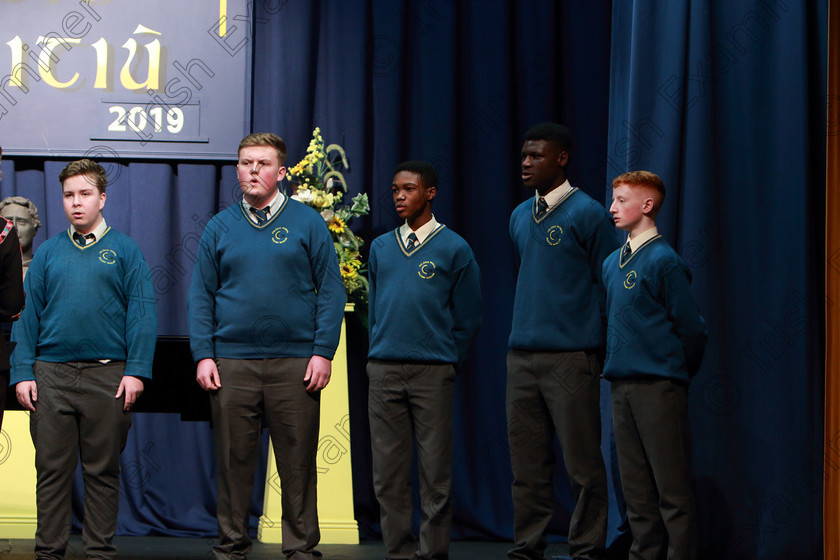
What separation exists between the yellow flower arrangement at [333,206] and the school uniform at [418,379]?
89 cm

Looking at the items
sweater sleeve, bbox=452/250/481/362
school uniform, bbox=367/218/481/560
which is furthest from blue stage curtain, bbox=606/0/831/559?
school uniform, bbox=367/218/481/560

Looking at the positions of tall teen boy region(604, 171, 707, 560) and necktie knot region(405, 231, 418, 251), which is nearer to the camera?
tall teen boy region(604, 171, 707, 560)

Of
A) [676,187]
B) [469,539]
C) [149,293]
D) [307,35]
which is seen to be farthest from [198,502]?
[676,187]

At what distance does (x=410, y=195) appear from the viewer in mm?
3369

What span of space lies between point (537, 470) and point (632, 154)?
152 cm

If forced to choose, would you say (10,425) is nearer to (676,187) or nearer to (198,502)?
(198,502)

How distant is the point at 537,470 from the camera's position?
3.16 meters

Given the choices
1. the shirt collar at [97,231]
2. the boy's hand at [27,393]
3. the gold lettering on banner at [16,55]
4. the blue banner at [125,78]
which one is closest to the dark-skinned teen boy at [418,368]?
the shirt collar at [97,231]

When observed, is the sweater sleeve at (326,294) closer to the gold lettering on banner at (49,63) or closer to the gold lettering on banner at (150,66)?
the gold lettering on banner at (150,66)

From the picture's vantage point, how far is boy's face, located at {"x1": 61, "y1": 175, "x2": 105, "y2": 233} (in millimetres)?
3129

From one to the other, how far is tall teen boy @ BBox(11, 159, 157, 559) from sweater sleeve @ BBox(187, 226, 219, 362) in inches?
7.4

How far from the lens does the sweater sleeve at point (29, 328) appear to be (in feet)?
10.1

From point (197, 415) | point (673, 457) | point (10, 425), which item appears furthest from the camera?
point (10, 425)

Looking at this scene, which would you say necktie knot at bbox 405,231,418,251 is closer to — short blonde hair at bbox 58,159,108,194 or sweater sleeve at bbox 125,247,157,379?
sweater sleeve at bbox 125,247,157,379
